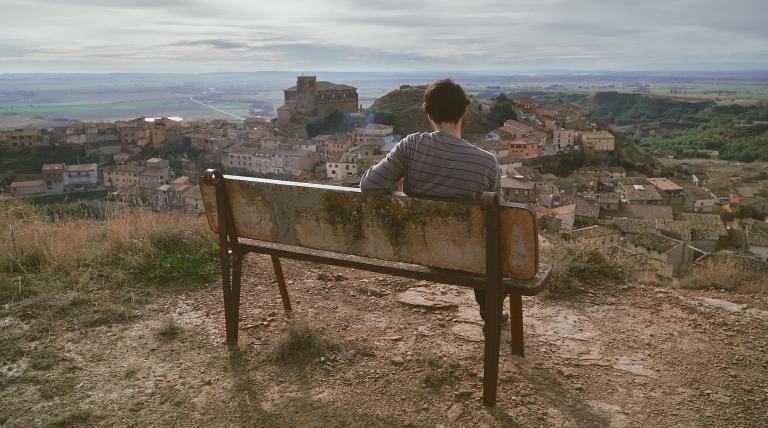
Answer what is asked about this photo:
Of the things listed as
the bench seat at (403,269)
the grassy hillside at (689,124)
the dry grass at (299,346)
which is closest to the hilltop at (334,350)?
the dry grass at (299,346)

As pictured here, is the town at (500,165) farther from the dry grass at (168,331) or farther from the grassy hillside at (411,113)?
the dry grass at (168,331)

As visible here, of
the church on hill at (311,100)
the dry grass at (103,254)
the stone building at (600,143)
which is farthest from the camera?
the church on hill at (311,100)

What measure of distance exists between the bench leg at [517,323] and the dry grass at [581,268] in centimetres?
113

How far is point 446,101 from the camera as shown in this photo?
8.67ft

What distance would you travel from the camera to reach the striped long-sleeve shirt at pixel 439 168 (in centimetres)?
263

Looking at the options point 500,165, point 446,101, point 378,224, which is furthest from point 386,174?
point 500,165

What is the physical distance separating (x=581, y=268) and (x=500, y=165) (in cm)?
3173

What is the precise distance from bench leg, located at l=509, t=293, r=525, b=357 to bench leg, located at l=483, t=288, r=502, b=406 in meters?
0.45

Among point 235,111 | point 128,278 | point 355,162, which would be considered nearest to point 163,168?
point 355,162

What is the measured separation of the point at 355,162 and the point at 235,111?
237 ft

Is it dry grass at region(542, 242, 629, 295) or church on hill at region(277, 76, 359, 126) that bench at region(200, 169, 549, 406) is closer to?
dry grass at region(542, 242, 629, 295)

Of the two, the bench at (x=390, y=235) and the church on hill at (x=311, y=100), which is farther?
the church on hill at (x=311, y=100)

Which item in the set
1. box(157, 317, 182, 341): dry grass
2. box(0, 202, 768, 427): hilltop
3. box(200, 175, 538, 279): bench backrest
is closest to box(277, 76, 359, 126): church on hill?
box(0, 202, 768, 427): hilltop

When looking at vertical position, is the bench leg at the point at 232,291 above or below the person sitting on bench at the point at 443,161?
below
